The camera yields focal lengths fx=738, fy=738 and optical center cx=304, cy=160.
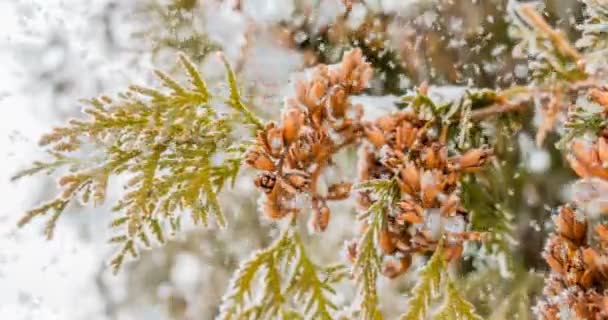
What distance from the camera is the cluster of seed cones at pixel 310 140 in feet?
2.81

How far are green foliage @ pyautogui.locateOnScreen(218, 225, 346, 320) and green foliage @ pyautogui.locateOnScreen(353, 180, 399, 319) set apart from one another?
0.32ft

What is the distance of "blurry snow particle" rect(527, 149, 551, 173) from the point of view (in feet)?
5.85

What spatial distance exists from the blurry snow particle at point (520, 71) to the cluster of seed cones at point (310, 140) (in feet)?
3.69

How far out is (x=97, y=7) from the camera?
391 centimetres

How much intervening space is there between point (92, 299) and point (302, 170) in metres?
5.36

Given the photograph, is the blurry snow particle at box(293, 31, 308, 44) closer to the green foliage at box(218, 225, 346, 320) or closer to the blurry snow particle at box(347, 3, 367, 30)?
the blurry snow particle at box(347, 3, 367, 30)

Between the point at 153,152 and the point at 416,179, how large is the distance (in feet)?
1.16

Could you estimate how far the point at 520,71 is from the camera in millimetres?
1938

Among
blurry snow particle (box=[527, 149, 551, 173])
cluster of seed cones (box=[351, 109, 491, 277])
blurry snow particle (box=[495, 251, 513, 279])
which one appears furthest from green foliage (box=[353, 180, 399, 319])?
blurry snow particle (box=[527, 149, 551, 173])

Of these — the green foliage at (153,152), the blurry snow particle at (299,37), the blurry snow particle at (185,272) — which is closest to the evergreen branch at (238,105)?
the green foliage at (153,152)

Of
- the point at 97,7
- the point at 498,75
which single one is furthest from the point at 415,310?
the point at 97,7

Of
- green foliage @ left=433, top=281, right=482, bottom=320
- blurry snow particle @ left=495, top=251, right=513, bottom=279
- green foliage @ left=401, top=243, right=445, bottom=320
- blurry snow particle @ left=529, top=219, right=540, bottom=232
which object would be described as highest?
green foliage @ left=401, top=243, right=445, bottom=320

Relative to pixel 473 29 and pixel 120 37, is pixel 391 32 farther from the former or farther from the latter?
pixel 120 37

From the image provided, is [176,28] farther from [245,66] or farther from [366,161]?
[366,161]
